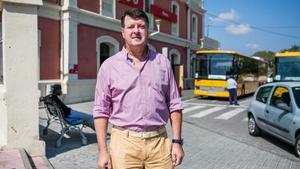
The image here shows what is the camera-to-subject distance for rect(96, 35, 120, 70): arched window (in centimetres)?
1942

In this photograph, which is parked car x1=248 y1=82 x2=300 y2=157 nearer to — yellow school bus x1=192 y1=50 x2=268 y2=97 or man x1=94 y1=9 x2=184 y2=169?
man x1=94 y1=9 x2=184 y2=169

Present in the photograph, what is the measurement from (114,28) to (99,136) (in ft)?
59.9

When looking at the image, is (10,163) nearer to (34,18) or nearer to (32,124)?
(32,124)

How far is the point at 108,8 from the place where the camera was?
66.0 feet

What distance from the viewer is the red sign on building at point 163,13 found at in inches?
981

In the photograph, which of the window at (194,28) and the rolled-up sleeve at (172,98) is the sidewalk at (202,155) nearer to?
the rolled-up sleeve at (172,98)

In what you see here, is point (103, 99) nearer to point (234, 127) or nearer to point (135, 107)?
point (135, 107)

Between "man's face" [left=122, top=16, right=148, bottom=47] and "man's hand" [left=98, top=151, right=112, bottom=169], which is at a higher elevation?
"man's face" [left=122, top=16, right=148, bottom=47]

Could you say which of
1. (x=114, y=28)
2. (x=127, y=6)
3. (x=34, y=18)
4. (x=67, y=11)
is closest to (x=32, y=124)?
(x=34, y=18)

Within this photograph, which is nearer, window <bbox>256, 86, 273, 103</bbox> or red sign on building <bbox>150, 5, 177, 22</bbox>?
window <bbox>256, 86, 273, 103</bbox>

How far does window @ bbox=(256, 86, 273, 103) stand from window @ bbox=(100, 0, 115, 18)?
1177cm

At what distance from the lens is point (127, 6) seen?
22.0 m

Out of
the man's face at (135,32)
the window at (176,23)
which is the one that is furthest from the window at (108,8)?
the man's face at (135,32)

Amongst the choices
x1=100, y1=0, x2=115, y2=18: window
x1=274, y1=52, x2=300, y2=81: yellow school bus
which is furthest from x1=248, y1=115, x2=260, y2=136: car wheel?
x1=100, y1=0, x2=115, y2=18: window
